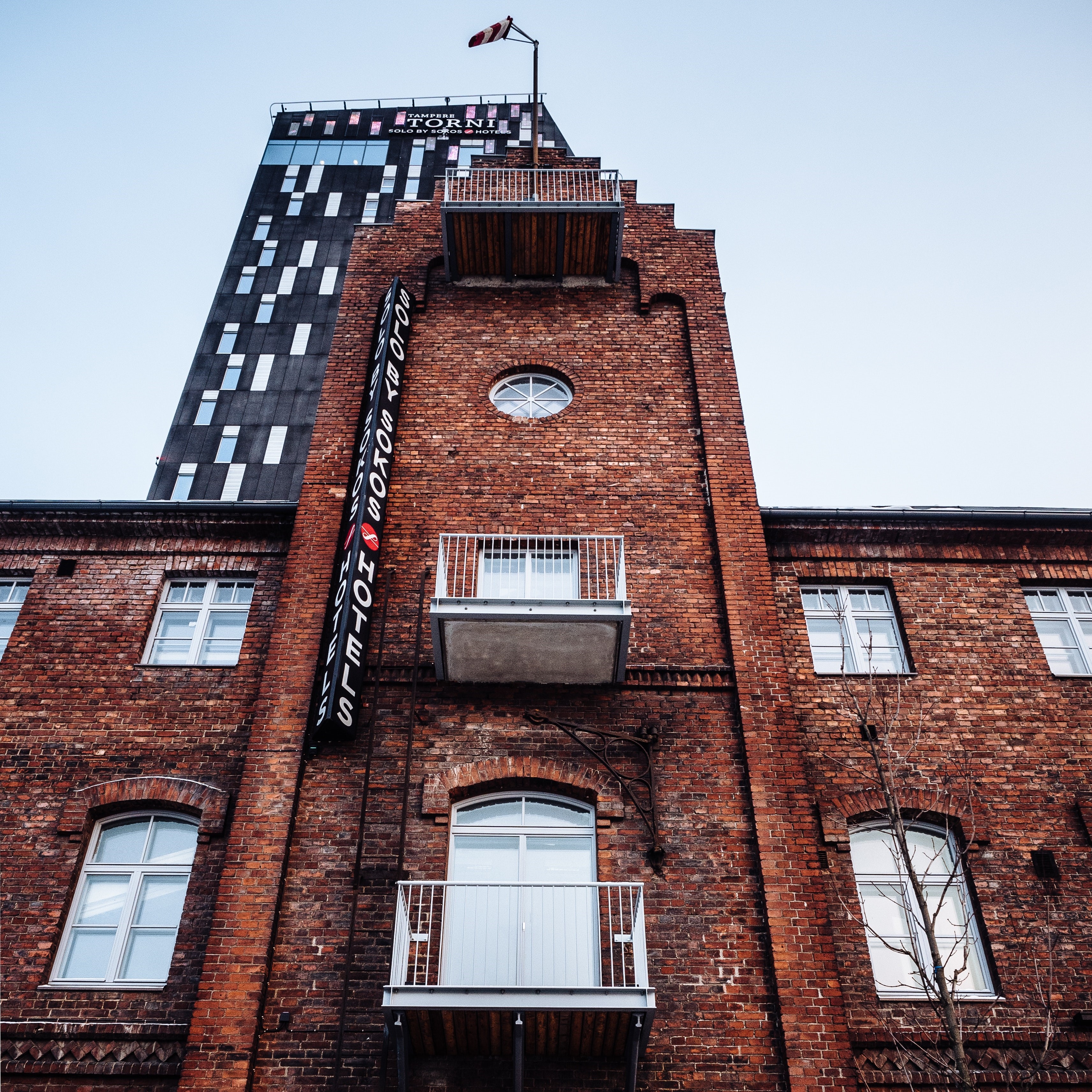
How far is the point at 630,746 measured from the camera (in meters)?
11.4

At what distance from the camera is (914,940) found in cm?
Result: 975

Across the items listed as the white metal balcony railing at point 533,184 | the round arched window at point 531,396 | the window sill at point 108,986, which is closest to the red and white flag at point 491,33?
the white metal balcony railing at point 533,184

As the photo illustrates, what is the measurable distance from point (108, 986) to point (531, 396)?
8991 millimetres

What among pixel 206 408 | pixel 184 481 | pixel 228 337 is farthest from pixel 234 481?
pixel 228 337

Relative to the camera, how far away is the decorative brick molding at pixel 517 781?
35.7 ft

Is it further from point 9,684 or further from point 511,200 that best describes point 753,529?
point 9,684

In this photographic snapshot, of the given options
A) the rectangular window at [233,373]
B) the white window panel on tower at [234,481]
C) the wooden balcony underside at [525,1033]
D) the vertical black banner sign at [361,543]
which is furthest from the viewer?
the rectangular window at [233,373]

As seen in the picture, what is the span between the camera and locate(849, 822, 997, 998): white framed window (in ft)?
33.6

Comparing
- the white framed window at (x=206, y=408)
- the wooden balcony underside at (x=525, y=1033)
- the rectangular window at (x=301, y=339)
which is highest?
the rectangular window at (x=301, y=339)

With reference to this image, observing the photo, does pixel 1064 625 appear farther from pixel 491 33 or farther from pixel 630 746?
pixel 491 33

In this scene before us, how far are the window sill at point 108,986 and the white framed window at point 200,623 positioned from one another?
359 centimetres

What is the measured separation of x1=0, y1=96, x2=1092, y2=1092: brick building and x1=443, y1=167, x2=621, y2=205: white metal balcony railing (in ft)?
3.81

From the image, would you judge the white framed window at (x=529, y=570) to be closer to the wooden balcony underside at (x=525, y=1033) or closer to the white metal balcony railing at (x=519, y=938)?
the white metal balcony railing at (x=519, y=938)

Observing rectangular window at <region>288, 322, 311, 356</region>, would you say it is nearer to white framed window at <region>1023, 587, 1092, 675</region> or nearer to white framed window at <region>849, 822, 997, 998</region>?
white framed window at <region>1023, 587, 1092, 675</region>
